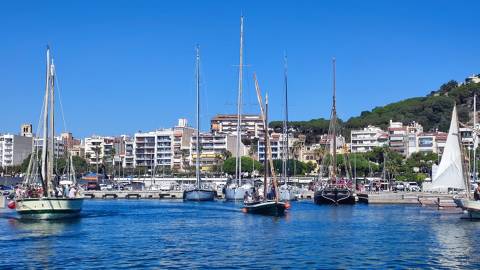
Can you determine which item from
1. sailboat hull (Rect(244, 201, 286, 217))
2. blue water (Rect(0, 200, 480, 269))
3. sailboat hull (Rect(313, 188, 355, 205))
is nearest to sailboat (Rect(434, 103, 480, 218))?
blue water (Rect(0, 200, 480, 269))

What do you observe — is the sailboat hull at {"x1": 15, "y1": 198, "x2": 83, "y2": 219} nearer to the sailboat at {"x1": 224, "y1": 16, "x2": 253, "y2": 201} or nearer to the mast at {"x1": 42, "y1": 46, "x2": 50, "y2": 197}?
the mast at {"x1": 42, "y1": 46, "x2": 50, "y2": 197}

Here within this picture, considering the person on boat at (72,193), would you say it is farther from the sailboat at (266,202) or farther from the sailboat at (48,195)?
the sailboat at (266,202)

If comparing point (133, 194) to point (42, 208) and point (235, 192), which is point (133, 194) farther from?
point (42, 208)

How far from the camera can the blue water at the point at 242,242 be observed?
3669cm

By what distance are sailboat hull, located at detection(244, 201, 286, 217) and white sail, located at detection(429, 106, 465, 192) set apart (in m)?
15.5

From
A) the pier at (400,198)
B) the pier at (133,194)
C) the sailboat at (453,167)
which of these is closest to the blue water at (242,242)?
the sailboat at (453,167)

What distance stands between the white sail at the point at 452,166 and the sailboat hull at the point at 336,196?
2380cm

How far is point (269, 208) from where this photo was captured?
2648 inches

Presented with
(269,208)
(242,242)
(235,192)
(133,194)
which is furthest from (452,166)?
(133,194)

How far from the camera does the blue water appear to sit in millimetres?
36688

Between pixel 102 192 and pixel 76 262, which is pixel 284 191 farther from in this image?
pixel 76 262

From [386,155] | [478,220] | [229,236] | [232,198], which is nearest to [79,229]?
[229,236]

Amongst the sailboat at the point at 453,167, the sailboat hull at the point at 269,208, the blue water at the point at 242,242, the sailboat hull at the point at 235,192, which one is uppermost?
the sailboat at the point at 453,167

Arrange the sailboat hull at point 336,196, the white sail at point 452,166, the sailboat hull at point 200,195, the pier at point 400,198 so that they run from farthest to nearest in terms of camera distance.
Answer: the sailboat hull at point 200,195, the pier at point 400,198, the sailboat hull at point 336,196, the white sail at point 452,166
